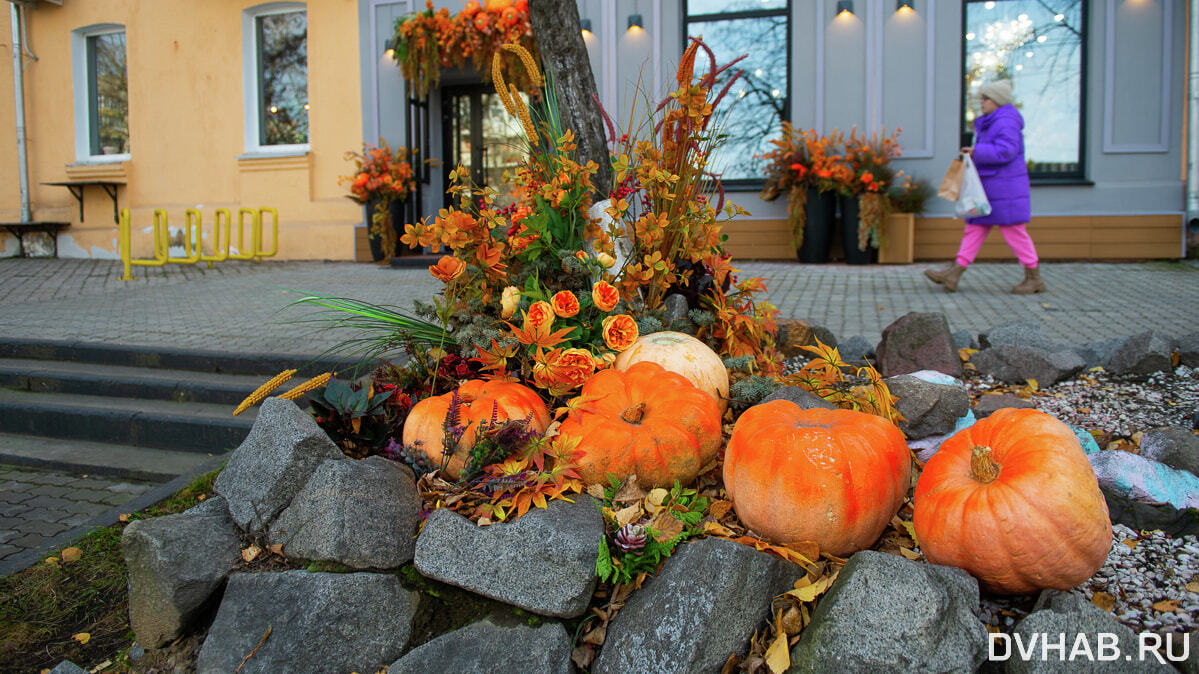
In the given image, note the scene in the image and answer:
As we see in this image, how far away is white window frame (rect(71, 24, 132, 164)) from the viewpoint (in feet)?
44.1

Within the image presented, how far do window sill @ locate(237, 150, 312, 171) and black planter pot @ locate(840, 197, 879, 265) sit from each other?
7.70 metres

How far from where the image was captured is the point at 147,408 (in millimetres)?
4605

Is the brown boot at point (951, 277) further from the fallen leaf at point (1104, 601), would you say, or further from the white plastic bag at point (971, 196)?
the fallen leaf at point (1104, 601)

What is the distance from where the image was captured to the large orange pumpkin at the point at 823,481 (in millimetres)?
1920

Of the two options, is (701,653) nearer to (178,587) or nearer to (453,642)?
(453,642)

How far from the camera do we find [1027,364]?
3.49m

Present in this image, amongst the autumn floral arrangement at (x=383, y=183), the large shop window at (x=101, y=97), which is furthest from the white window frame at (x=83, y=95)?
the autumn floral arrangement at (x=383, y=183)

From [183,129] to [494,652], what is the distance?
43.2 feet

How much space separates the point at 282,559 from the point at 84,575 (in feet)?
3.16

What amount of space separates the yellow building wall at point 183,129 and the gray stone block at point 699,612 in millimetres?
11064

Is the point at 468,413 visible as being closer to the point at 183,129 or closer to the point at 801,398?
the point at 801,398

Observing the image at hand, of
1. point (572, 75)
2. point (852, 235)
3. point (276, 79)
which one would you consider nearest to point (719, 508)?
point (572, 75)

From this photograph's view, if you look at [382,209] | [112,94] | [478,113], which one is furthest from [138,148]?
[478,113]

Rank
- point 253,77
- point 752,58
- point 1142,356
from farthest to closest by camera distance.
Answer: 1. point 253,77
2. point 752,58
3. point 1142,356
